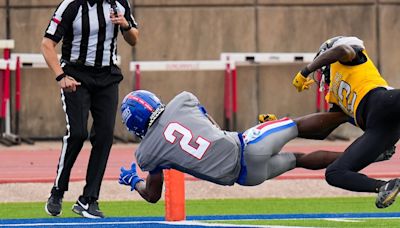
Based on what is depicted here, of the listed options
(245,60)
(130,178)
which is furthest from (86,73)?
(245,60)

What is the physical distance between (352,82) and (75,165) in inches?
285

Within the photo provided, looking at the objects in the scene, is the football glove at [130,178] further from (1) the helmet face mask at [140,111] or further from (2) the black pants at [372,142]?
(2) the black pants at [372,142]

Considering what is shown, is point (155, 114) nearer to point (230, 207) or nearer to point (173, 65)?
point (230, 207)

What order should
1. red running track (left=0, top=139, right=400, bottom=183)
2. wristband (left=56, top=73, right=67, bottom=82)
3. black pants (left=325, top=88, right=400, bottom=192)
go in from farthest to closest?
red running track (left=0, top=139, right=400, bottom=183) < wristband (left=56, top=73, right=67, bottom=82) < black pants (left=325, top=88, right=400, bottom=192)

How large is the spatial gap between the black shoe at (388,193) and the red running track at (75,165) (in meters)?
5.20

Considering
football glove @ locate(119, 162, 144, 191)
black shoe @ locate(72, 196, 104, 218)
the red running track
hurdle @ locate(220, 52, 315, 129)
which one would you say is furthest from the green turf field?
hurdle @ locate(220, 52, 315, 129)

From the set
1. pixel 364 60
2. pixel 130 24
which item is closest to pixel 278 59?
pixel 130 24

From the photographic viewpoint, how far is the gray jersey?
9.83 meters

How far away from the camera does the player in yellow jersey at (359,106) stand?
976cm

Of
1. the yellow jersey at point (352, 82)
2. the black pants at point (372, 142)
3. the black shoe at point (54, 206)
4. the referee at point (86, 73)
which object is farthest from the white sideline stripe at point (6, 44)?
the black pants at point (372, 142)

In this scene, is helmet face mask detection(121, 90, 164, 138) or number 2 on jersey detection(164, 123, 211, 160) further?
helmet face mask detection(121, 90, 164, 138)

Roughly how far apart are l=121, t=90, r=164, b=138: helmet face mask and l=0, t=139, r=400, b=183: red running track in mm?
4520

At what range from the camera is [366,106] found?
993cm

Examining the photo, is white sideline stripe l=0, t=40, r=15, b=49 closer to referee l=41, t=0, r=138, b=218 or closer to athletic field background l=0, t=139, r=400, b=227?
athletic field background l=0, t=139, r=400, b=227
